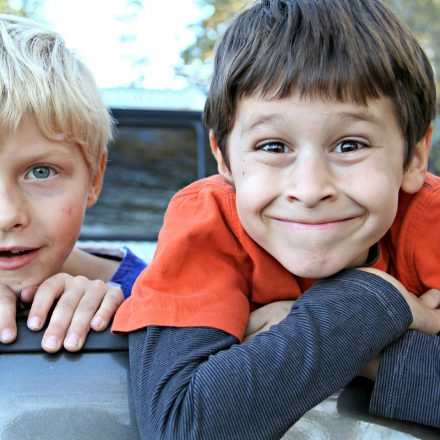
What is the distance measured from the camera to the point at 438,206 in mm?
1860

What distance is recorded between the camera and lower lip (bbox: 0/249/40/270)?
5.95ft

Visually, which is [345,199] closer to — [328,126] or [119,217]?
[328,126]

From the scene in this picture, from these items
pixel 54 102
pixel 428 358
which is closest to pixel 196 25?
pixel 54 102

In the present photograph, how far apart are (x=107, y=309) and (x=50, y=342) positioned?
7.5 inches

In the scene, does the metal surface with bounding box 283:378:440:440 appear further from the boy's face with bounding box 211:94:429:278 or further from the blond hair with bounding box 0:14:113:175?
the blond hair with bounding box 0:14:113:175

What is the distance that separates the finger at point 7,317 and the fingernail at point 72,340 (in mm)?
111

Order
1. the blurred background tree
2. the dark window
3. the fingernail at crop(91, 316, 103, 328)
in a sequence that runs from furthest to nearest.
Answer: the blurred background tree
the dark window
the fingernail at crop(91, 316, 103, 328)

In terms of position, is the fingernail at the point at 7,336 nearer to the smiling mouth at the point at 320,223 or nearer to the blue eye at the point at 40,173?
the blue eye at the point at 40,173

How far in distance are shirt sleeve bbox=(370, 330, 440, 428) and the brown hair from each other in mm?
535

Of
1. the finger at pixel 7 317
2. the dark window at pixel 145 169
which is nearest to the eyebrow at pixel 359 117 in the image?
the finger at pixel 7 317

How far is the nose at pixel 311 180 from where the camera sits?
1548mm

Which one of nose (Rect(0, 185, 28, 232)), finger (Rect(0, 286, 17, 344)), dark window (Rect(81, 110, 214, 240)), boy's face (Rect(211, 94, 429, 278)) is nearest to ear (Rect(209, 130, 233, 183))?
boy's face (Rect(211, 94, 429, 278))

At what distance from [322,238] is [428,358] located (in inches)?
13.9

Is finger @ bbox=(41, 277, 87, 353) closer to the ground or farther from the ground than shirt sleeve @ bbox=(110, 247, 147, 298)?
farther from the ground
